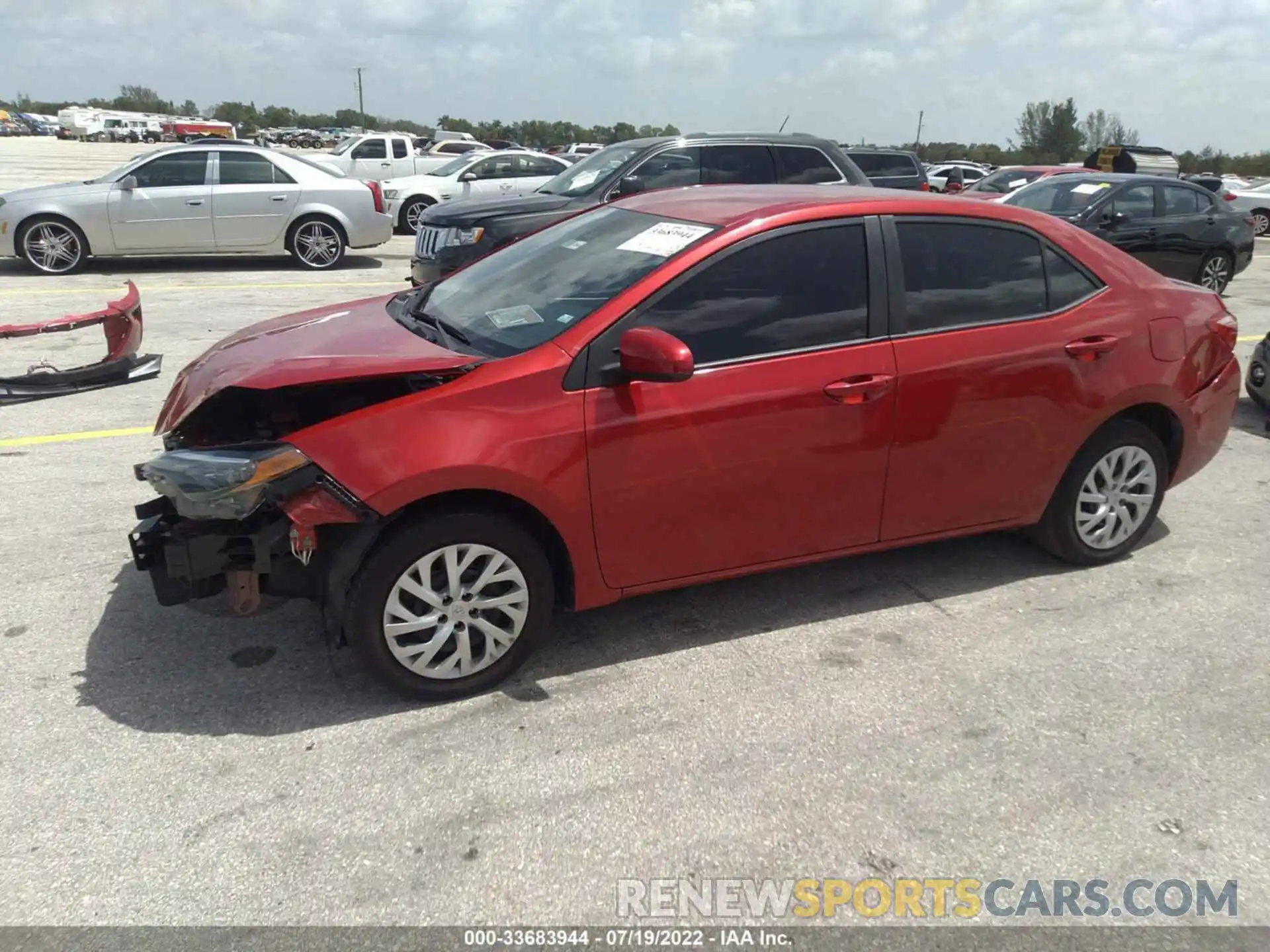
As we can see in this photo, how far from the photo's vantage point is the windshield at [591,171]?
402 inches

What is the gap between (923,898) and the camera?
104 inches

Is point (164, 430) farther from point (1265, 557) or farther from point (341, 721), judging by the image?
point (1265, 557)

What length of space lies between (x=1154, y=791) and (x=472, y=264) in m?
3.45

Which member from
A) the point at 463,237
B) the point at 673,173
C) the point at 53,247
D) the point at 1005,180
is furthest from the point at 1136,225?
the point at 53,247

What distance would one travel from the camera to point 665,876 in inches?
106

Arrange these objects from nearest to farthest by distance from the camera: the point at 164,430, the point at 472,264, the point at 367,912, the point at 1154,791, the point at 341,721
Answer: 1. the point at 367,912
2. the point at 1154,791
3. the point at 341,721
4. the point at 164,430
5. the point at 472,264

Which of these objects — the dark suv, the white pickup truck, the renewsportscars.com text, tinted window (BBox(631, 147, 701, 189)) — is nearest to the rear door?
tinted window (BBox(631, 147, 701, 189))

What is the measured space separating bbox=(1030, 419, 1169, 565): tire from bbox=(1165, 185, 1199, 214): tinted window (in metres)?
9.30

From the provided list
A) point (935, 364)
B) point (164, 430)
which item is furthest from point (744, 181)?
point (164, 430)

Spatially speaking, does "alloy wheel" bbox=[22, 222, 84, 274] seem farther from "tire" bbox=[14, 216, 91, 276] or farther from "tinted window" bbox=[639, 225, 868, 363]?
"tinted window" bbox=[639, 225, 868, 363]

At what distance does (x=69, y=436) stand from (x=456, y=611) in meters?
4.13

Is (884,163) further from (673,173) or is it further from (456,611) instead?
(456,611)

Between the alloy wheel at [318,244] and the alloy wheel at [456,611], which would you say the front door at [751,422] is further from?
the alloy wheel at [318,244]

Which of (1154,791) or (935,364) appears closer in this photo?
(1154,791)
